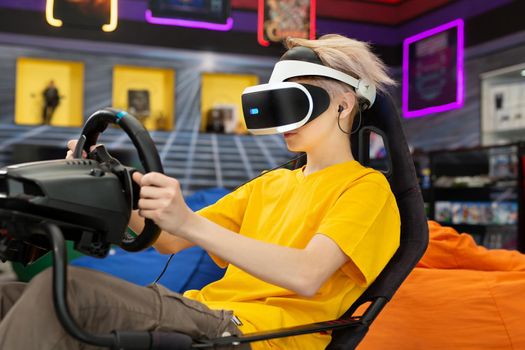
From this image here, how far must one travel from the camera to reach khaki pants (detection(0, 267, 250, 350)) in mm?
1003

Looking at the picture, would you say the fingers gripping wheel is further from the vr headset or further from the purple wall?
the purple wall

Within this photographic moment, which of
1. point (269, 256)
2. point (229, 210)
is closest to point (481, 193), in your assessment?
point (229, 210)

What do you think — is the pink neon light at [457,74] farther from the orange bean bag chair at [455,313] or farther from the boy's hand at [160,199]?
the boy's hand at [160,199]

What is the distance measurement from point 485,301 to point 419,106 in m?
5.24

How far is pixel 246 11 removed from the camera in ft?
24.9

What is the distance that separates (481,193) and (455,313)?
3.56 meters

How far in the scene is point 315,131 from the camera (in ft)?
5.08

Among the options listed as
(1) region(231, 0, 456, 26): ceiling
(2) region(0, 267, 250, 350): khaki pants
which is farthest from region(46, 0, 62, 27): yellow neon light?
(2) region(0, 267, 250, 350): khaki pants

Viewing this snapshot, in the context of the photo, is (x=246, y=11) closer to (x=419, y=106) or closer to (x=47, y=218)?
(x=419, y=106)

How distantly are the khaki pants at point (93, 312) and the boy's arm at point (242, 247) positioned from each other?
0.12 m

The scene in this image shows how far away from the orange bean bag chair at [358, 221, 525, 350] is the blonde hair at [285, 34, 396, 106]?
3.20 feet

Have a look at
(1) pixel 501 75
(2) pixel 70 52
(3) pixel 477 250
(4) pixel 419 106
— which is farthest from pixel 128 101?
(3) pixel 477 250

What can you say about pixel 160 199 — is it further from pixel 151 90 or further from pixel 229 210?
pixel 151 90

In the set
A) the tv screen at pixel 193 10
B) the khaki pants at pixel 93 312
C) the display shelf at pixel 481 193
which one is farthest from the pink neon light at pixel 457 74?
the khaki pants at pixel 93 312
